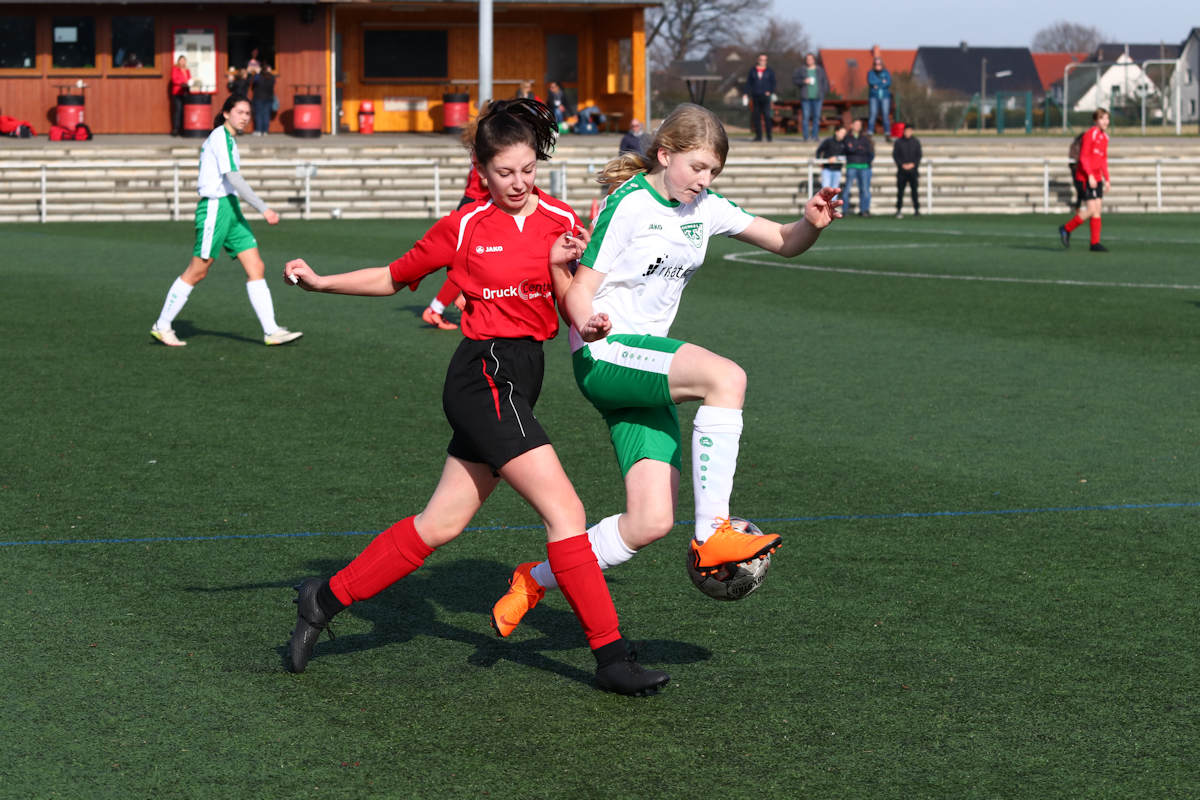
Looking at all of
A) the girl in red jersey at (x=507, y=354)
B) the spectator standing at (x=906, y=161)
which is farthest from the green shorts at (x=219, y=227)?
the spectator standing at (x=906, y=161)

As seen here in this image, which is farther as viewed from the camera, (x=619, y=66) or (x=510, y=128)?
(x=619, y=66)

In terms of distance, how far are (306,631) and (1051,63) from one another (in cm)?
13059

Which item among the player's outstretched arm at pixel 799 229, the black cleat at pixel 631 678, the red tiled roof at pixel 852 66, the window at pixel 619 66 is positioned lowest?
the black cleat at pixel 631 678

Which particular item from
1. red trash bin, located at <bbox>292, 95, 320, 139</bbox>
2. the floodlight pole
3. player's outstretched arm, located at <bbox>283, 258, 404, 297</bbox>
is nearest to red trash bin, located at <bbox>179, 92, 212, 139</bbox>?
red trash bin, located at <bbox>292, 95, 320, 139</bbox>

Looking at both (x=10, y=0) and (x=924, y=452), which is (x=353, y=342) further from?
(x=10, y=0)

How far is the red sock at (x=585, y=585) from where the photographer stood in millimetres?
4887

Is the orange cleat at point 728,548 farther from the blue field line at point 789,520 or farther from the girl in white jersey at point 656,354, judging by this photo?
the blue field line at point 789,520

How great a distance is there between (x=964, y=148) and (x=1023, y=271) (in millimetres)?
→ 22303

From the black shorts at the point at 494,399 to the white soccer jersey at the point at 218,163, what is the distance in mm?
8421

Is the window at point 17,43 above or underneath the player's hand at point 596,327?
above

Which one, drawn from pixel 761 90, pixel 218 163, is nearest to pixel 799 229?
pixel 218 163

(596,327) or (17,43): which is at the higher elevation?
(17,43)

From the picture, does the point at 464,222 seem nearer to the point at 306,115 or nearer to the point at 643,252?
the point at 643,252

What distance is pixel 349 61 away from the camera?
46562mm
